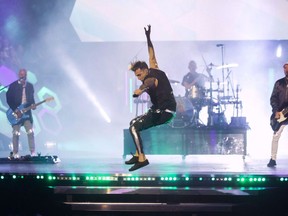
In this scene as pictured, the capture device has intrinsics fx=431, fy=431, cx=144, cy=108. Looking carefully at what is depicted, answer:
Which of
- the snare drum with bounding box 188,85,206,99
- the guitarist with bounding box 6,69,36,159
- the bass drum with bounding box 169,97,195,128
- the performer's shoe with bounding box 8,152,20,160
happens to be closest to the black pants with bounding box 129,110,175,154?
the performer's shoe with bounding box 8,152,20,160

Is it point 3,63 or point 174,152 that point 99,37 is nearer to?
point 3,63

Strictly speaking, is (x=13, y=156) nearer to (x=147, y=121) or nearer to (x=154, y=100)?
(x=147, y=121)

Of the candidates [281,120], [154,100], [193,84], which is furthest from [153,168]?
[193,84]

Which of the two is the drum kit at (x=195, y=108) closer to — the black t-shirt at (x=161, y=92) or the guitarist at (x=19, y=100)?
the guitarist at (x=19, y=100)

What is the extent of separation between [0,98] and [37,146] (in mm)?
2315

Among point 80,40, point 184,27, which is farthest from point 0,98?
point 184,27

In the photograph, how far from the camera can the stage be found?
19.4 ft

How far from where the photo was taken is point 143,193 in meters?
6.04

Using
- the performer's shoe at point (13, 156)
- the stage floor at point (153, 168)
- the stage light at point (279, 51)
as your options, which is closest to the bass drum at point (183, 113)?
the stage floor at point (153, 168)

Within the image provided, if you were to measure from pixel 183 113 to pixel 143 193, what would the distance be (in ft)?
18.0

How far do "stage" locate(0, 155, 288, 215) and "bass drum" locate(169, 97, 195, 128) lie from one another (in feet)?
16.3

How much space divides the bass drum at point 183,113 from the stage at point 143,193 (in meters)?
4.96

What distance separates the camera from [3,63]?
14133 mm

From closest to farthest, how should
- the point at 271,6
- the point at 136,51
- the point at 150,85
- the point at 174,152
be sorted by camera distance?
the point at 150,85
the point at 174,152
the point at 271,6
the point at 136,51
